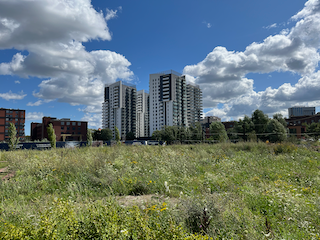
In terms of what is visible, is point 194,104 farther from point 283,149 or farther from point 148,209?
point 148,209

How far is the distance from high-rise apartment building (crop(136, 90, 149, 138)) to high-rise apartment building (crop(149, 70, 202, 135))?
30.8 meters

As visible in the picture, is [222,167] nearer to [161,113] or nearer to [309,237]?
[309,237]

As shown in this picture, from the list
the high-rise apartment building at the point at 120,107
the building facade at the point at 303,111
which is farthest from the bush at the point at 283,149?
the building facade at the point at 303,111

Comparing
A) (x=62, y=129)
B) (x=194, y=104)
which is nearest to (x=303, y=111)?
(x=194, y=104)

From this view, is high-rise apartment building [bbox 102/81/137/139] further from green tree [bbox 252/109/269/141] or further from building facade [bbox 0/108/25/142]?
green tree [bbox 252/109/269/141]

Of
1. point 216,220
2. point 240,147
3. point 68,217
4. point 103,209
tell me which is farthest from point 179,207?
point 240,147

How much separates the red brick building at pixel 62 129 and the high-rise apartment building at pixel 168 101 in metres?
35.6

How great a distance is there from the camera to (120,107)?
121188mm

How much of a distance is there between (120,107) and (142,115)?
25.0 metres

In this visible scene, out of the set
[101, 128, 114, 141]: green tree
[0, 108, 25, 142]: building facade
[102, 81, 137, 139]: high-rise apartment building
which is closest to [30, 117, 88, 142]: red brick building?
[0, 108, 25, 142]: building facade

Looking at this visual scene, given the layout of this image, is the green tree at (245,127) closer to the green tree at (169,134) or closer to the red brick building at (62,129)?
the green tree at (169,134)

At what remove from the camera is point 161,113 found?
106 meters

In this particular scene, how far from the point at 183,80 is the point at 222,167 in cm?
10751

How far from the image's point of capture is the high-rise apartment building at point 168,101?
342ft
